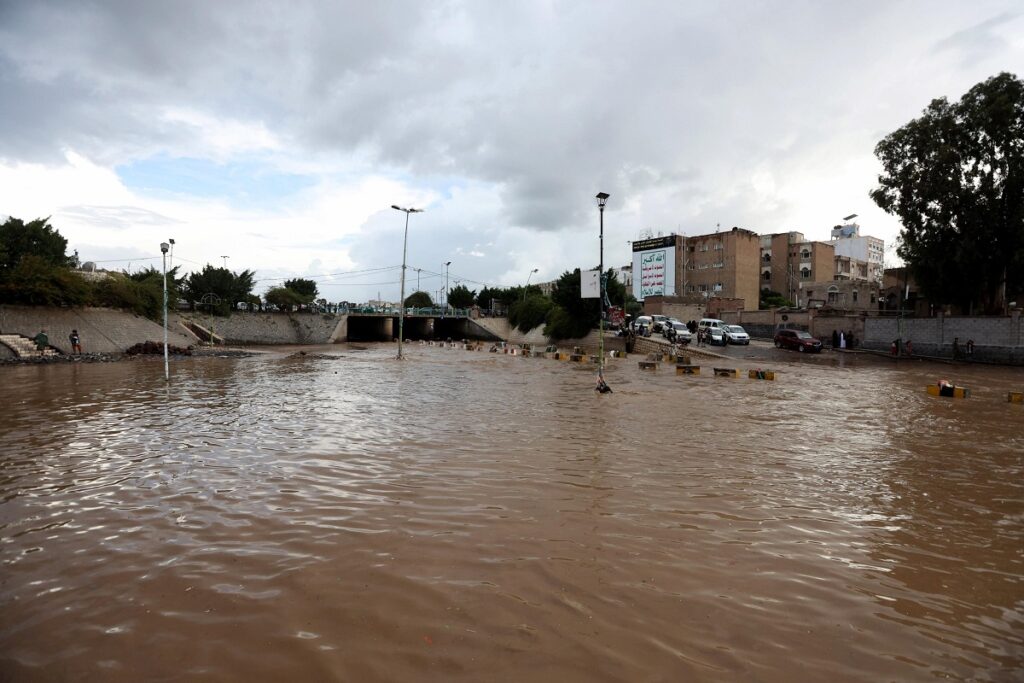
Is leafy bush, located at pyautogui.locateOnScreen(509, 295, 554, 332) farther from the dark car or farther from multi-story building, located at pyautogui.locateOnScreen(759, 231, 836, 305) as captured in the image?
multi-story building, located at pyautogui.locateOnScreen(759, 231, 836, 305)

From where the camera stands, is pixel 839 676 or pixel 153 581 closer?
pixel 839 676

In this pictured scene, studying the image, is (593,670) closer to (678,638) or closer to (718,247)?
Answer: (678,638)

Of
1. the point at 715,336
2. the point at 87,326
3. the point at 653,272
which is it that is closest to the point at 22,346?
the point at 87,326

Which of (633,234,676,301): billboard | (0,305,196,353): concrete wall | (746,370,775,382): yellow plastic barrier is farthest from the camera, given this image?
(633,234,676,301): billboard

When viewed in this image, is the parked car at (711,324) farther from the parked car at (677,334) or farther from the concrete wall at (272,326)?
the concrete wall at (272,326)

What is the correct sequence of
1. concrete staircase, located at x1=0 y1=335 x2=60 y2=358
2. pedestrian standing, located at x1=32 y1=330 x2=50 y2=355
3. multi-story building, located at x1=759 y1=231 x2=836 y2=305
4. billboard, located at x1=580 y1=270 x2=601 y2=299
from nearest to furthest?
billboard, located at x1=580 y1=270 x2=601 y2=299, concrete staircase, located at x1=0 y1=335 x2=60 y2=358, pedestrian standing, located at x1=32 y1=330 x2=50 y2=355, multi-story building, located at x1=759 y1=231 x2=836 y2=305

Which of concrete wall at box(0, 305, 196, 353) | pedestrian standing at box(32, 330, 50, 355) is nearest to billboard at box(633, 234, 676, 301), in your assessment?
concrete wall at box(0, 305, 196, 353)

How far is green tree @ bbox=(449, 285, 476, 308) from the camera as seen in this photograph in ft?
371

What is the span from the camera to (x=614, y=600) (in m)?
4.34

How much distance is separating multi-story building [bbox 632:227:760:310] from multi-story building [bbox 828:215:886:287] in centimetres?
1684

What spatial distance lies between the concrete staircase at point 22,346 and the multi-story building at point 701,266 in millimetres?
66400

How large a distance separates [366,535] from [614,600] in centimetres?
272

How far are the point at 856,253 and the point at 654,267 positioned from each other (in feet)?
121

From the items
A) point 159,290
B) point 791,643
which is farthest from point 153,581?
point 159,290
